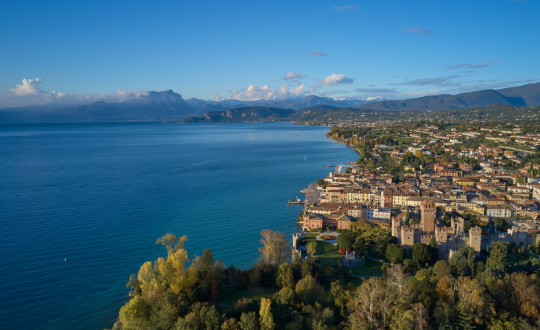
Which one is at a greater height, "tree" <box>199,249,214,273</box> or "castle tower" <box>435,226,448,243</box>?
"tree" <box>199,249,214,273</box>

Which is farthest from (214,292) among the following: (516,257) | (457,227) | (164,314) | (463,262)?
(516,257)

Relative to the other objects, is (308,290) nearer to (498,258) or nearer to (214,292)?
(214,292)

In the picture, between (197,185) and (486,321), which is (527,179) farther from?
(197,185)

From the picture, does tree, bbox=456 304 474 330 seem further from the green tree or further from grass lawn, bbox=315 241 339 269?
the green tree

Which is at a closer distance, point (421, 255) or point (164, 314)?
point (164, 314)

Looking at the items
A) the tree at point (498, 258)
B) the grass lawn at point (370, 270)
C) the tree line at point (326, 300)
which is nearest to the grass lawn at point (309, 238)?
the grass lawn at point (370, 270)

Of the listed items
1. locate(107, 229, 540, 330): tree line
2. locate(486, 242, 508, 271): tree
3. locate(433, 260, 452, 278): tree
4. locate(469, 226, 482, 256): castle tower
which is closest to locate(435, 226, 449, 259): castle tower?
locate(469, 226, 482, 256): castle tower
